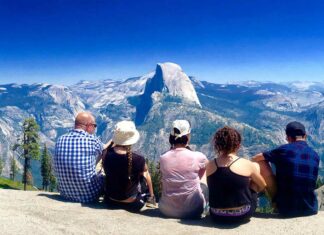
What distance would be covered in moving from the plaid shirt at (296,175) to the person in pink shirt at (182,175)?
Result: 86.1 inches

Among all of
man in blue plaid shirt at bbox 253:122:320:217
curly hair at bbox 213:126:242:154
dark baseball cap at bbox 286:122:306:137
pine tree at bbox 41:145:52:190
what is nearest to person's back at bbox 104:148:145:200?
curly hair at bbox 213:126:242:154

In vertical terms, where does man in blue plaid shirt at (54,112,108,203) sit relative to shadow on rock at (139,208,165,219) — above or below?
above

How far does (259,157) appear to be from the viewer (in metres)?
12.1

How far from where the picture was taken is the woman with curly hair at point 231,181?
1091cm

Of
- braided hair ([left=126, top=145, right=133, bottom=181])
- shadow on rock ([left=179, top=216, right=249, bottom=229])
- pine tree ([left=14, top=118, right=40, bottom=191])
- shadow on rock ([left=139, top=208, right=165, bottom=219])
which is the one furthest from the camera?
pine tree ([left=14, top=118, right=40, bottom=191])

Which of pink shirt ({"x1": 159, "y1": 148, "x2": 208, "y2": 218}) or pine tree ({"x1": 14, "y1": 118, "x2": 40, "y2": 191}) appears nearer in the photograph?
pink shirt ({"x1": 159, "y1": 148, "x2": 208, "y2": 218})

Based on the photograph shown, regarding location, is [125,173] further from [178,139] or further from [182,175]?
[178,139]

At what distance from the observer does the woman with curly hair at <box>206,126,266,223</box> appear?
10.9m

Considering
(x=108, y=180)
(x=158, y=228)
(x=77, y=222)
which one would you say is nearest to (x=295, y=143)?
(x=158, y=228)

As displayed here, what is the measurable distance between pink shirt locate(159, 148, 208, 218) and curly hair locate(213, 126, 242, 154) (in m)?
1.12

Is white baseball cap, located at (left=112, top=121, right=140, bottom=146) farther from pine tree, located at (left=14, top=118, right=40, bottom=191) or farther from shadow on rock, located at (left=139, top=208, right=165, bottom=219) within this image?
pine tree, located at (left=14, top=118, right=40, bottom=191)

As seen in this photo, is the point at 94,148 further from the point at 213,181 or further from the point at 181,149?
the point at 213,181

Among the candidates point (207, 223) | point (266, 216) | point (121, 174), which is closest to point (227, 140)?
point (207, 223)

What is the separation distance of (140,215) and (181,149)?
2.69 m
